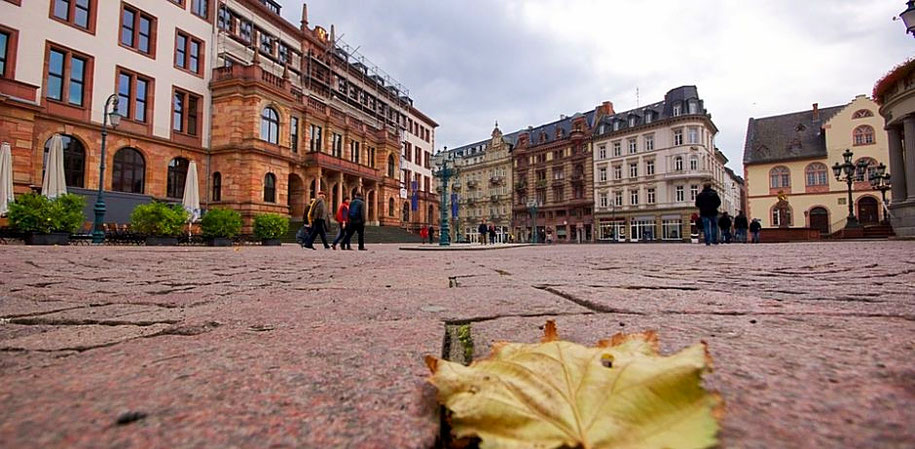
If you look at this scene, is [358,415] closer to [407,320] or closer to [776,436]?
[776,436]

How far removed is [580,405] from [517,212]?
185 feet

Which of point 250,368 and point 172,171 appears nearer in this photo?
point 250,368

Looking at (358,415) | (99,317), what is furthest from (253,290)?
(358,415)

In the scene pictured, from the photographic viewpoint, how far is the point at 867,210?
35.4 m

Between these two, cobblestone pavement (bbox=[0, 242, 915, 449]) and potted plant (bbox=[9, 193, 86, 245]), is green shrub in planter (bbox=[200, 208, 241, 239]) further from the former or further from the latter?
cobblestone pavement (bbox=[0, 242, 915, 449])

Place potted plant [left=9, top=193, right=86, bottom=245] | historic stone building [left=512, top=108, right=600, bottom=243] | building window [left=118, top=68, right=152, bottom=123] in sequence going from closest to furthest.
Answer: potted plant [left=9, top=193, right=86, bottom=245] → building window [left=118, top=68, right=152, bottom=123] → historic stone building [left=512, top=108, right=600, bottom=243]

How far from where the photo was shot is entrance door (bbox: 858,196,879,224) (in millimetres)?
34969

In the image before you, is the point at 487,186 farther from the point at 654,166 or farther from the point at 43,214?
the point at 43,214

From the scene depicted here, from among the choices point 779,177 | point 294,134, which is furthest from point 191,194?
point 779,177

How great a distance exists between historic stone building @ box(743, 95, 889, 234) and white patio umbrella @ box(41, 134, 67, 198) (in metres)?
46.3

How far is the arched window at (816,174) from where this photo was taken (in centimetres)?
3666

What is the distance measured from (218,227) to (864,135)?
48154mm

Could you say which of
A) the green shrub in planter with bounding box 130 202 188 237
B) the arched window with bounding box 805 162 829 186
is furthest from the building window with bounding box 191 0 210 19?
the arched window with bounding box 805 162 829 186

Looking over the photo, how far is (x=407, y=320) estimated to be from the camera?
1.55m
